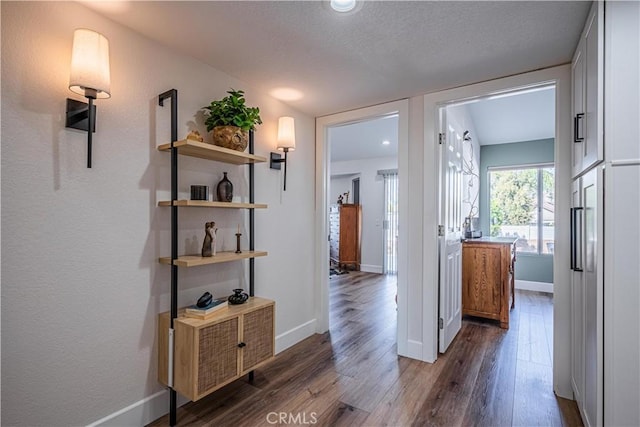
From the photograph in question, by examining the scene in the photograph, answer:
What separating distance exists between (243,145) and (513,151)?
5.03 m

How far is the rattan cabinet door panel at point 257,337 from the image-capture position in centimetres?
198

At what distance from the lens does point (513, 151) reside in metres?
5.32

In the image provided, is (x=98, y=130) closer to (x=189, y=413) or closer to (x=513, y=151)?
(x=189, y=413)

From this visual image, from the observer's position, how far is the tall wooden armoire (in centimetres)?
673

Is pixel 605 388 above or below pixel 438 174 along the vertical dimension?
below

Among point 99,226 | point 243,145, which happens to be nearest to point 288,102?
point 243,145

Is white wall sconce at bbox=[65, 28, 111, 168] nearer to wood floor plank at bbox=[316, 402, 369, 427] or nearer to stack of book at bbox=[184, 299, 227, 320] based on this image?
stack of book at bbox=[184, 299, 227, 320]

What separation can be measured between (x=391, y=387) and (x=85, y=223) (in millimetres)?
2114

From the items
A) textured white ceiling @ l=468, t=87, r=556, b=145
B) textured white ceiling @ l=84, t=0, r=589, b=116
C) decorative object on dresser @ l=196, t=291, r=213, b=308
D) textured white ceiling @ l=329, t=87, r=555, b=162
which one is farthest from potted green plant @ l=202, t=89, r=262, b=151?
textured white ceiling @ l=468, t=87, r=556, b=145

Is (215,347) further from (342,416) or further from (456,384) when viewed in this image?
(456,384)

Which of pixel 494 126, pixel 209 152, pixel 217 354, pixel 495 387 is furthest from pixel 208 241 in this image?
pixel 494 126

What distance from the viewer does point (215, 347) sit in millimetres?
1787

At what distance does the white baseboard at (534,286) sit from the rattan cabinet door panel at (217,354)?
5.00 m

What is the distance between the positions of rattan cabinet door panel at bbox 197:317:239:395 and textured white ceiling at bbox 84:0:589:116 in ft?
5.40
